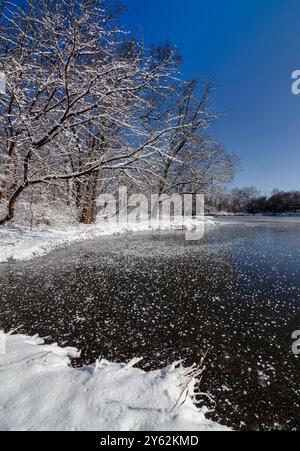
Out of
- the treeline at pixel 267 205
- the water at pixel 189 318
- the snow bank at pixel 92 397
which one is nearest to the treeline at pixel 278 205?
the treeline at pixel 267 205

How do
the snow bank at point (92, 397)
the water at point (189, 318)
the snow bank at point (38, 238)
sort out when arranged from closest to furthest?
the snow bank at point (92, 397), the water at point (189, 318), the snow bank at point (38, 238)

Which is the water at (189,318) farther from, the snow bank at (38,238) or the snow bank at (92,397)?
the snow bank at (38,238)

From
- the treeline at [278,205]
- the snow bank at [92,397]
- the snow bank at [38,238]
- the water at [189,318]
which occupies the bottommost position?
the water at [189,318]

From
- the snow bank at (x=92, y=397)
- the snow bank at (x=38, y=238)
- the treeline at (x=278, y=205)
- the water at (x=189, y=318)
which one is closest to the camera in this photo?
the snow bank at (x=92, y=397)

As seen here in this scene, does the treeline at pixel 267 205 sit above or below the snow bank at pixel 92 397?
above

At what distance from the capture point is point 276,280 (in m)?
5.65

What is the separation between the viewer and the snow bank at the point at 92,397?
1740mm

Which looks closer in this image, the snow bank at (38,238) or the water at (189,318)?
the water at (189,318)

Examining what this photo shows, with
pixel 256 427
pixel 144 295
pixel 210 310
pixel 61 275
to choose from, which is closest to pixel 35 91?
pixel 61 275

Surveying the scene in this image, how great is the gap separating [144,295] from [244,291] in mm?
2032

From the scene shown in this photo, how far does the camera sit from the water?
7.39 ft

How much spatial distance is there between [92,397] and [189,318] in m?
2.10

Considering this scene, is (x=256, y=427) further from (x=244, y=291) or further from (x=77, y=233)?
(x=77, y=233)

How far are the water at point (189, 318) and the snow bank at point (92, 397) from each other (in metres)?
0.31
